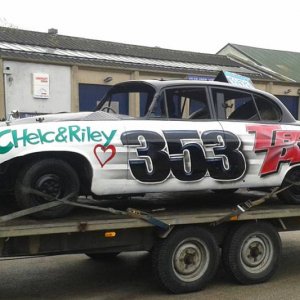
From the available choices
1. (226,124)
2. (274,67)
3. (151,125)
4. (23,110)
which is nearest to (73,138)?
(151,125)

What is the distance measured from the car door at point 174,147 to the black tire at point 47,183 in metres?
0.62

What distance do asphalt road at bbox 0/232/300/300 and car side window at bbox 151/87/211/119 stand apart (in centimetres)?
184

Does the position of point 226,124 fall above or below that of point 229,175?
above

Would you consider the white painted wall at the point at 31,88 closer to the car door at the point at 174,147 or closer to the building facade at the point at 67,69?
the building facade at the point at 67,69

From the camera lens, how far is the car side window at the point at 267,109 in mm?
6348

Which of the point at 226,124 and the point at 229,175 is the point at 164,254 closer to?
the point at 229,175

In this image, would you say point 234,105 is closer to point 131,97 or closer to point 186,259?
point 131,97

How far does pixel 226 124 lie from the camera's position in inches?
230

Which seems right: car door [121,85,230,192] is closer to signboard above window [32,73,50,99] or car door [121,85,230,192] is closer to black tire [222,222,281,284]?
black tire [222,222,281,284]

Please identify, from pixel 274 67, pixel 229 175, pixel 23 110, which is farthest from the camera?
pixel 274 67

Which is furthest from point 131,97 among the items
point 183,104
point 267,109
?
point 267,109

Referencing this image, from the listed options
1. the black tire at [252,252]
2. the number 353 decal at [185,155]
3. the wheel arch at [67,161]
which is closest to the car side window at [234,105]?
the number 353 decal at [185,155]

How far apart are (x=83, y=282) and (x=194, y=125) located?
2.27 metres

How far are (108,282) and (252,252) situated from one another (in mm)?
1715
